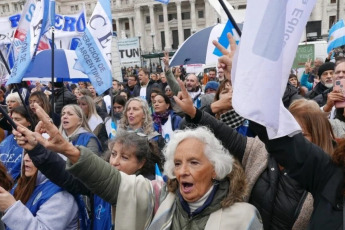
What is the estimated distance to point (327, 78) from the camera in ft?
16.9

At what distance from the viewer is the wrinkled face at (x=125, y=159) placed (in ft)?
7.80

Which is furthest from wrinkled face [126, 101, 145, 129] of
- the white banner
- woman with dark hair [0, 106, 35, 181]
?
the white banner

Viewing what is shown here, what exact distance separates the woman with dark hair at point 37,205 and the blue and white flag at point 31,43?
1400 millimetres

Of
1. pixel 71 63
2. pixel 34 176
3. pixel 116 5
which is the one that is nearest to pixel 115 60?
pixel 71 63

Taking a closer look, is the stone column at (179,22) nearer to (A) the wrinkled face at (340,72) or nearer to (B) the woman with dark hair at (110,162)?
(A) the wrinkled face at (340,72)

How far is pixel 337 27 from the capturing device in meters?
7.75

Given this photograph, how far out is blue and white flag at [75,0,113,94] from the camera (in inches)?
164

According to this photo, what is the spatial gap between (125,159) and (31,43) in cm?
203

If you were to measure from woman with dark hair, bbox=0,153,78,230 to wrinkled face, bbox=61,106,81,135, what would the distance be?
1.29 m

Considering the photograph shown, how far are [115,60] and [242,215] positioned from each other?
893 cm

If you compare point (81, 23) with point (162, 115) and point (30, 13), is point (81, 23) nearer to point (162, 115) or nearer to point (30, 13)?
point (30, 13)

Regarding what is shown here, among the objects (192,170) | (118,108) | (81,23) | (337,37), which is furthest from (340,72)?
(81,23)

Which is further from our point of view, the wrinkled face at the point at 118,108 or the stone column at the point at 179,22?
the stone column at the point at 179,22

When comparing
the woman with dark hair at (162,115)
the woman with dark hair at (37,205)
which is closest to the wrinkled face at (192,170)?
the woman with dark hair at (37,205)
